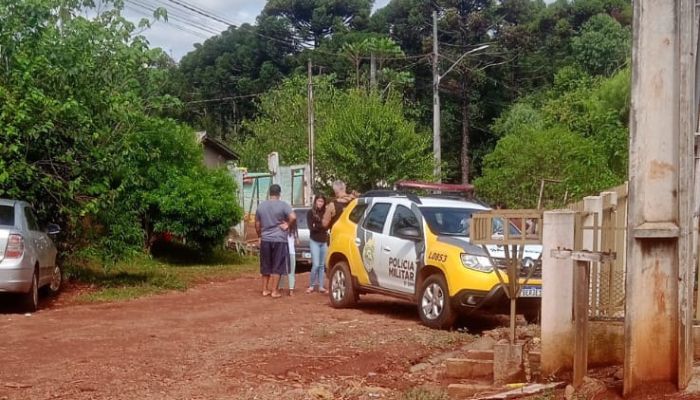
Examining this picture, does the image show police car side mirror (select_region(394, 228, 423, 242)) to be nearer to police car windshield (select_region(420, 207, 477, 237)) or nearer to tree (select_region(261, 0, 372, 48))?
police car windshield (select_region(420, 207, 477, 237))

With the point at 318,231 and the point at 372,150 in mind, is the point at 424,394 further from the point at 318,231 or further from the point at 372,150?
the point at 372,150

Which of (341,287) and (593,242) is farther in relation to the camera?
(341,287)

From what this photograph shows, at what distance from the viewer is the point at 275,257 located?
46.2 ft

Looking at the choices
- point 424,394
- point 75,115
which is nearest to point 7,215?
point 75,115

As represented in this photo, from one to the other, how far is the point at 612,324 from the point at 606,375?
484 mm

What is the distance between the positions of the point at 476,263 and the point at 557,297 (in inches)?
135

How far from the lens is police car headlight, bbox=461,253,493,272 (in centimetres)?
1059

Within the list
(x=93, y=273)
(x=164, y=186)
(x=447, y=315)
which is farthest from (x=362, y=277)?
(x=164, y=186)

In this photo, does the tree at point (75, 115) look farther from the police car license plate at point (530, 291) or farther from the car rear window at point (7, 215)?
the police car license plate at point (530, 291)

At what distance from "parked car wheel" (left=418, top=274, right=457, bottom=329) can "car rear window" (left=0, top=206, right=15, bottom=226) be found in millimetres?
5669

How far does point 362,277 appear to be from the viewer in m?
12.6

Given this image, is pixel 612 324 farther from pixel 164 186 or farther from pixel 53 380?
pixel 164 186

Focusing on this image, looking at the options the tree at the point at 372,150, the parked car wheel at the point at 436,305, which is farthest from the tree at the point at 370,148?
the parked car wheel at the point at 436,305

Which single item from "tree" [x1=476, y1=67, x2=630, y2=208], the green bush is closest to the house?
"tree" [x1=476, y1=67, x2=630, y2=208]
